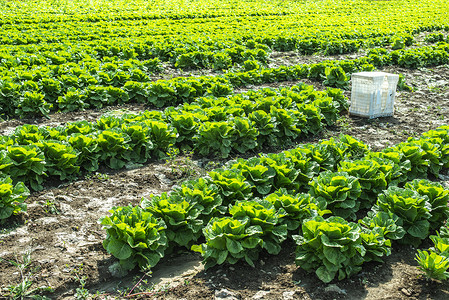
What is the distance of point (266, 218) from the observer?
438 cm

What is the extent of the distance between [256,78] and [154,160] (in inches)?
219

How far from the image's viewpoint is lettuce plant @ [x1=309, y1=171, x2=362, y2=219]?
4.95m

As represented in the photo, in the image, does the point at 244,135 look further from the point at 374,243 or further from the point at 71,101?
the point at 71,101

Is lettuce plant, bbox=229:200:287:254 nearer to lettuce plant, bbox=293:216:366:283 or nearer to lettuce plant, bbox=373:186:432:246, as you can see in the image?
lettuce plant, bbox=293:216:366:283

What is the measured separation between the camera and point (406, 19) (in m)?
27.2

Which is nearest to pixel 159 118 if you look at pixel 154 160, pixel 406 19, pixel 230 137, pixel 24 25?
pixel 154 160

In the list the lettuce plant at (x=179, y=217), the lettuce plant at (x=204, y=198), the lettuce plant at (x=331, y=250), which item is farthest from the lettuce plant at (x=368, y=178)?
the lettuce plant at (x=179, y=217)

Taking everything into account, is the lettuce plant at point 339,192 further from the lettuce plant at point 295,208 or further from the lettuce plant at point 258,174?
the lettuce plant at point 258,174

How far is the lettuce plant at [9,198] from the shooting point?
4.85 m

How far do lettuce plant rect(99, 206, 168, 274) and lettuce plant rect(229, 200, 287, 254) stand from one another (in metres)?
0.83

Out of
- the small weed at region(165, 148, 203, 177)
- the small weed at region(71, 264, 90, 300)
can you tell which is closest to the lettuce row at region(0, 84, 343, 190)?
the small weed at region(165, 148, 203, 177)

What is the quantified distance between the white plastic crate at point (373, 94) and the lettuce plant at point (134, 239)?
6.15 m

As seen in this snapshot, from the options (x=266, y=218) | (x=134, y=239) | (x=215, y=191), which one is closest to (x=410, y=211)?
(x=266, y=218)

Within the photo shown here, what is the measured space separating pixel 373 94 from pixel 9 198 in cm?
727
